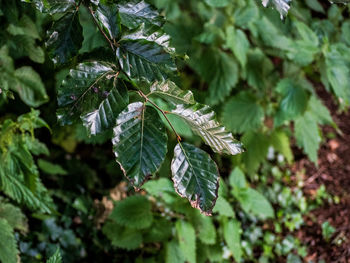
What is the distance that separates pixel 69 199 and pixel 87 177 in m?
0.24

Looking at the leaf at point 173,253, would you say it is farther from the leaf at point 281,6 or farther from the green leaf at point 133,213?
the leaf at point 281,6

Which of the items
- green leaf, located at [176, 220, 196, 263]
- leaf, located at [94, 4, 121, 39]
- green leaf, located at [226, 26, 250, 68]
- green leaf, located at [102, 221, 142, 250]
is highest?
leaf, located at [94, 4, 121, 39]

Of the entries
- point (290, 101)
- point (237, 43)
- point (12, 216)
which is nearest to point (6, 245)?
point (12, 216)

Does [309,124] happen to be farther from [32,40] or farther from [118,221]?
[32,40]

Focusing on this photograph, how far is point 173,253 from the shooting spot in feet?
6.52

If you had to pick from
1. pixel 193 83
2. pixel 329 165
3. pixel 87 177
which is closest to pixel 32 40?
pixel 87 177

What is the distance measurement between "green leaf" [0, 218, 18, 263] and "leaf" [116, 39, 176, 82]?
3.45ft

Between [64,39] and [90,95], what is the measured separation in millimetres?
139

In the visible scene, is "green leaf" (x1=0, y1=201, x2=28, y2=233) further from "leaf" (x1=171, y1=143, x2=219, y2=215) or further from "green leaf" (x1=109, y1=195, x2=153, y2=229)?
"leaf" (x1=171, y1=143, x2=219, y2=215)

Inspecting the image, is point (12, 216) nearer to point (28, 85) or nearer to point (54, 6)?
point (28, 85)

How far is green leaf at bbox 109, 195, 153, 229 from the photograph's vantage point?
1.99 m

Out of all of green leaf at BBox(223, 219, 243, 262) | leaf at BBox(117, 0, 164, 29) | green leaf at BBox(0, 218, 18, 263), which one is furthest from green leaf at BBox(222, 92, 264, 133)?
leaf at BBox(117, 0, 164, 29)

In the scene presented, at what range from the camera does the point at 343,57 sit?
219 cm

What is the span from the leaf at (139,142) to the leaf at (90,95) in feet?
0.13
